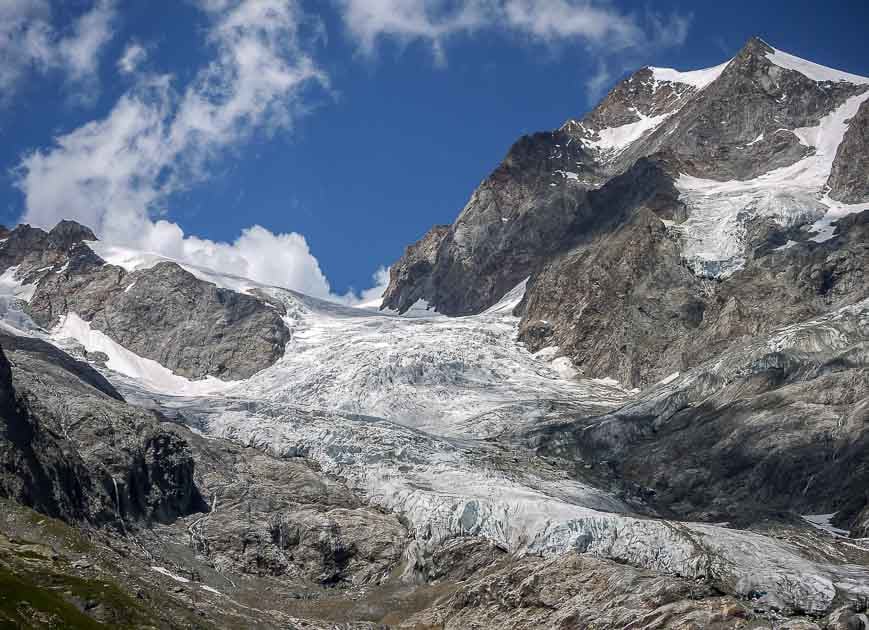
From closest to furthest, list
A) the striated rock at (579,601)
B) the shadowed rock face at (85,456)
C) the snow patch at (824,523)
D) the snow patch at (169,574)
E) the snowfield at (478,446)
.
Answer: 1. the striated rock at (579,601)
2. the snow patch at (169,574)
3. the snowfield at (478,446)
4. the shadowed rock face at (85,456)
5. the snow patch at (824,523)

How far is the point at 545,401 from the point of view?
6496 inches

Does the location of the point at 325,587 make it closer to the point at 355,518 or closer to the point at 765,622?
the point at 355,518

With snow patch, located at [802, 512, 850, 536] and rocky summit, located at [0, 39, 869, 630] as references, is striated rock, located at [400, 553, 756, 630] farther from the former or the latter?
snow patch, located at [802, 512, 850, 536]

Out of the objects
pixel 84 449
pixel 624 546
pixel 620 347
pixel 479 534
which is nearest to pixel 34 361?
pixel 84 449

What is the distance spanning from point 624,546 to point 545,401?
72.3 m

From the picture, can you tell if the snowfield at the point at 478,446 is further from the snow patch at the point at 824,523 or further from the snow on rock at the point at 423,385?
the snow patch at the point at 824,523

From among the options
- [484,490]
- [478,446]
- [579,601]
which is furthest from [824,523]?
[478,446]

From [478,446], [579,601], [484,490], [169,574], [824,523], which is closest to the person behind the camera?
[579,601]

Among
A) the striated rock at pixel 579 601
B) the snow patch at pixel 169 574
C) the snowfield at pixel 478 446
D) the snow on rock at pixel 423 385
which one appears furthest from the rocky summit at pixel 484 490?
the snow on rock at pixel 423 385

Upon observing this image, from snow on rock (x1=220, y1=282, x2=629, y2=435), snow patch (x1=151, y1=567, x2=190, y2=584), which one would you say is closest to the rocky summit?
snow patch (x1=151, y1=567, x2=190, y2=584)

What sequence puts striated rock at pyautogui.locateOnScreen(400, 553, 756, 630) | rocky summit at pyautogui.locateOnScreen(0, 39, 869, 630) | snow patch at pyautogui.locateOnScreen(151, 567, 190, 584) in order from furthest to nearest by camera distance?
snow patch at pyautogui.locateOnScreen(151, 567, 190, 584) < rocky summit at pyautogui.locateOnScreen(0, 39, 869, 630) < striated rock at pyautogui.locateOnScreen(400, 553, 756, 630)

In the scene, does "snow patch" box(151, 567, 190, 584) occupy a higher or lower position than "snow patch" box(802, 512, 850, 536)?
lower

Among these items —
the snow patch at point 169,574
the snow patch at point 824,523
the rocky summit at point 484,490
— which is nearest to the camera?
the rocky summit at point 484,490

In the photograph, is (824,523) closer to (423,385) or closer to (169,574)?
(169,574)
